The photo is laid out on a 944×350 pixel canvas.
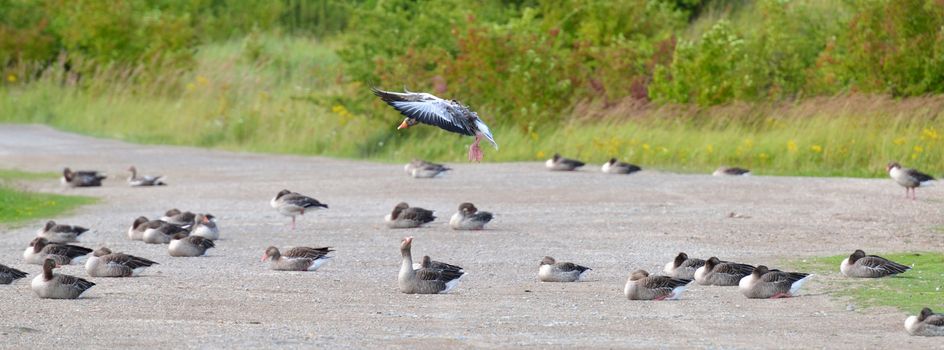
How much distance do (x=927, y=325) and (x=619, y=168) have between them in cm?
1750

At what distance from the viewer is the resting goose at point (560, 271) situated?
15875 mm

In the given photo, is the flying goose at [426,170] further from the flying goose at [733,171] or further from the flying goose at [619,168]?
the flying goose at [733,171]

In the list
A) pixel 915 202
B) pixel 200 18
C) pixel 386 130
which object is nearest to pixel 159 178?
pixel 386 130

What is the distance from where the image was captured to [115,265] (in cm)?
1639

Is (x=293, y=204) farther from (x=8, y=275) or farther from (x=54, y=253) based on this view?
(x=8, y=275)

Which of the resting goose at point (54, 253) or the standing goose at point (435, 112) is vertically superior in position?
the standing goose at point (435, 112)

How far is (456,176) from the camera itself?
30.2 metres

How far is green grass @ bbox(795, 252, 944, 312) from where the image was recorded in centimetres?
1410

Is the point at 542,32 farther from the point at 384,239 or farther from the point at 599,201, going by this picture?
the point at 384,239

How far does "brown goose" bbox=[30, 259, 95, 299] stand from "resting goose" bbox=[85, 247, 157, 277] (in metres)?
1.75

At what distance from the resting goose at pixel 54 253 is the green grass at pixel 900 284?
7784mm

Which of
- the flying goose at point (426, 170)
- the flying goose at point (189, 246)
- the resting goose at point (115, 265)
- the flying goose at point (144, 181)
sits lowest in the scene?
the flying goose at point (144, 181)

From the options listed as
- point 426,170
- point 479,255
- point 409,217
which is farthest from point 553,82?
point 479,255

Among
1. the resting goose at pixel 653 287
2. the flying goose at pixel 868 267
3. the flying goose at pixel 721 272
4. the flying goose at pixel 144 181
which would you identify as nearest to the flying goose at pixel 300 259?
the resting goose at pixel 653 287
